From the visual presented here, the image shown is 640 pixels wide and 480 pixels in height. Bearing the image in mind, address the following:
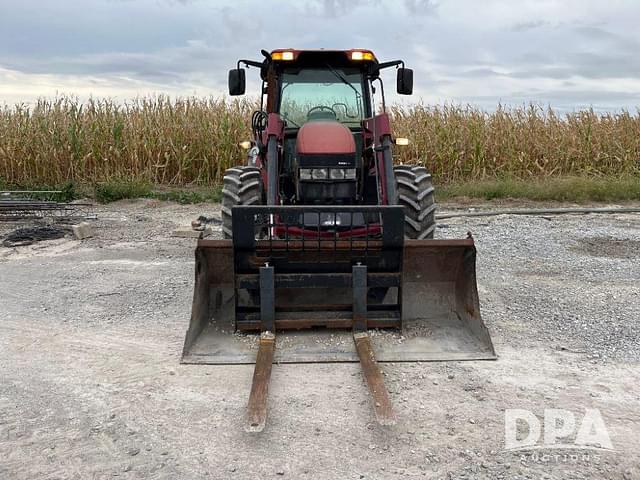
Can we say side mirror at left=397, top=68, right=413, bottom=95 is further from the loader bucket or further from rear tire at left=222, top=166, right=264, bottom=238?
the loader bucket

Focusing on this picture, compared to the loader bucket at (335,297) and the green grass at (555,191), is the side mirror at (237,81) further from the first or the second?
the green grass at (555,191)

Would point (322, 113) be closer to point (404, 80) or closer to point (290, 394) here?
point (404, 80)

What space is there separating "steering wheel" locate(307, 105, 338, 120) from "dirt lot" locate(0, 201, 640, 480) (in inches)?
79.0

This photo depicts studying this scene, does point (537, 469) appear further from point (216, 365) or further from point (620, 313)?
point (620, 313)

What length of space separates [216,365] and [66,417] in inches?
38.2

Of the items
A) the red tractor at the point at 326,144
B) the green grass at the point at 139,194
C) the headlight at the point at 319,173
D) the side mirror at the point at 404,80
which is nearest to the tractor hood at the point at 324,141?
the red tractor at the point at 326,144

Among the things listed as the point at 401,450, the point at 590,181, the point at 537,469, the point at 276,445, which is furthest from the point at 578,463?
the point at 590,181

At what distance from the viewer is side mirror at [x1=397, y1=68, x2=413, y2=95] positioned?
5844 millimetres

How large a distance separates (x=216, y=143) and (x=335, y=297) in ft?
27.7

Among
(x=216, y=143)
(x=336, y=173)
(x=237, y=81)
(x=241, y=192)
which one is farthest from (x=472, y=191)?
(x=336, y=173)

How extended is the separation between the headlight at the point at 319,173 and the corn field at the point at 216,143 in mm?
7867

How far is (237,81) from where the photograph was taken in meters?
5.86

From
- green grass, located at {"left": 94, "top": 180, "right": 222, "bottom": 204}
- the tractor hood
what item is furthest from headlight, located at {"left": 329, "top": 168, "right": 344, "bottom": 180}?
green grass, located at {"left": 94, "top": 180, "right": 222, "bottom": 204}

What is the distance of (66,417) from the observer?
340 centimetres
